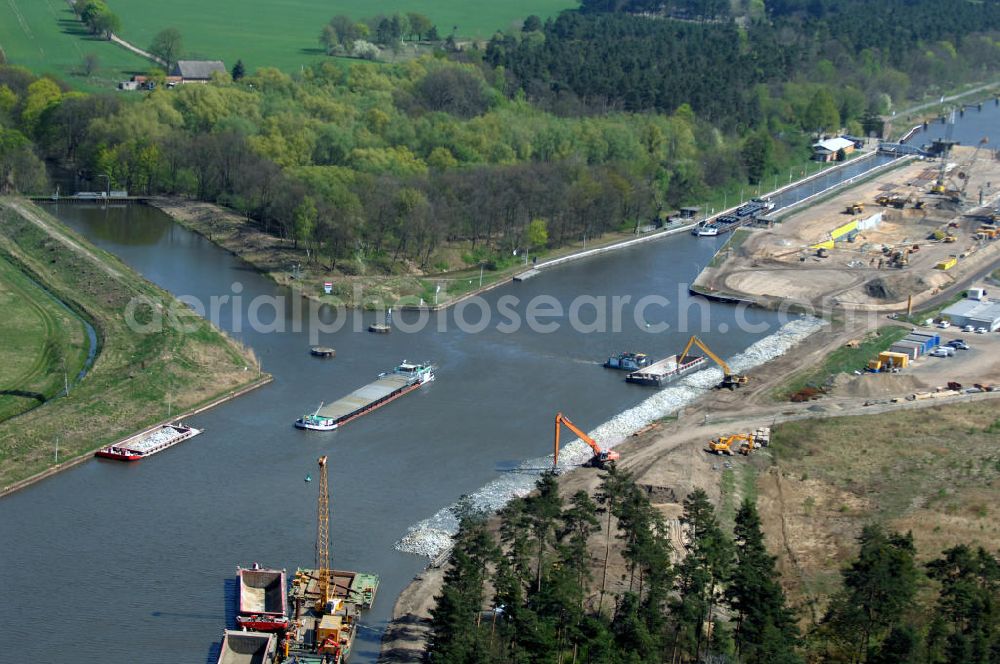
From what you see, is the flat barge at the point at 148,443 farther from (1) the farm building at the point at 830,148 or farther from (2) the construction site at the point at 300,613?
(1) the farm building at the point at 830,148

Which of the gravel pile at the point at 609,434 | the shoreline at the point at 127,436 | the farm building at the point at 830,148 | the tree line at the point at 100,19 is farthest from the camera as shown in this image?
the tree line at the point at 100,19

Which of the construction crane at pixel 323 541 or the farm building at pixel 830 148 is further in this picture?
the farm building at pixel 830 148

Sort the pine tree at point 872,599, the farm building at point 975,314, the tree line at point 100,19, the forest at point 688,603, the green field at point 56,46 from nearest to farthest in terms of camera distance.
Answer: the forest at point 688,603 < the pine tree at point 872,599 < the farm building at point 975,314 < the green field at point 56,46 < the tree line at point 100,19

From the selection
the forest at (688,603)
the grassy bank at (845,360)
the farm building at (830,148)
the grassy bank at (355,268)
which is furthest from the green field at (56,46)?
the forest at (688,603)

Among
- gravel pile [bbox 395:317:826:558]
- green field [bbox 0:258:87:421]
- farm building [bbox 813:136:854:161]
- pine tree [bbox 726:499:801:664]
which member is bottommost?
gravel pile [bbox 395:317:826:558]

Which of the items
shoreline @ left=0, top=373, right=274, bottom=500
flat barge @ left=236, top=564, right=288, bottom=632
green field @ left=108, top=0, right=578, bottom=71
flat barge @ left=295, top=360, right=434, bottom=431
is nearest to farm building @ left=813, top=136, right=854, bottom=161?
green field @ left=108, top=0, right=578, bottom=71

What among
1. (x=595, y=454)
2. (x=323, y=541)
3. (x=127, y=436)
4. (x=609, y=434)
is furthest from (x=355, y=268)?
(x=323, y=541)

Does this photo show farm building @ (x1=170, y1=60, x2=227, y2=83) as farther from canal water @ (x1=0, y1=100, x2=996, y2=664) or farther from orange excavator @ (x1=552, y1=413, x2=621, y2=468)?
orange excavator @ (x1=552, y1=413, x2=621, y2=468)
